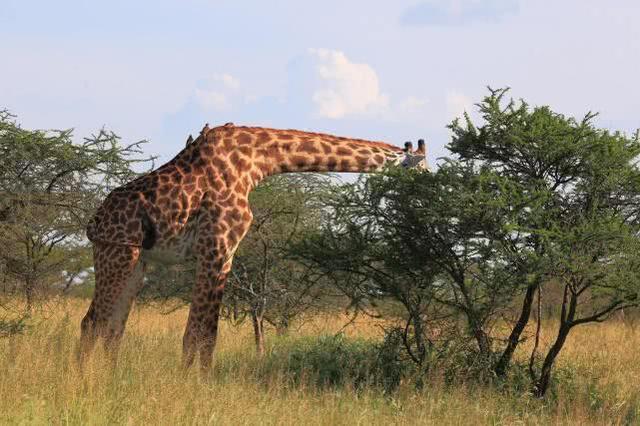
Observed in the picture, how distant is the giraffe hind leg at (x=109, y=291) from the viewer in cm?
1004

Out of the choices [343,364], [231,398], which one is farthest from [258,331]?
[231,398]

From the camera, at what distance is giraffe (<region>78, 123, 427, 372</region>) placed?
10.0 m

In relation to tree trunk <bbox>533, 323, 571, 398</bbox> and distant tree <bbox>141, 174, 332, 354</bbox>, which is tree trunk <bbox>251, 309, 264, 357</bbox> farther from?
tree trunk <bbox>533, 323, 571, 398</bbox>

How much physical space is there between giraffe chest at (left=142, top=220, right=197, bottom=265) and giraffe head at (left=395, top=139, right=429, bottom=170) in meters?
2.39

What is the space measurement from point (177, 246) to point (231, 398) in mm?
2576

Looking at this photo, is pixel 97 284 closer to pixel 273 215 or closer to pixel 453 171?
pixel 453 171

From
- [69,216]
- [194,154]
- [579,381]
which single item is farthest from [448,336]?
[69,216]

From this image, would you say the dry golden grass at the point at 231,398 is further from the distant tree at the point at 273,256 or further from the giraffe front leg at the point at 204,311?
the distant tree at the point at 273,256

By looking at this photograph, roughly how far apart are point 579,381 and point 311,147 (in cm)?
421

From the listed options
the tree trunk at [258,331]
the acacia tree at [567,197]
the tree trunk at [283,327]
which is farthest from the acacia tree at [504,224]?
the tree trunk at [283,327]

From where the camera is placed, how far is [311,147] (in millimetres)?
10719

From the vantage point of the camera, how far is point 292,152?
10641 mm

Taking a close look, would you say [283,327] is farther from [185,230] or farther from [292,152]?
[185,230]

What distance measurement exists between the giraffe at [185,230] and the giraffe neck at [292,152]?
0.02 metres
